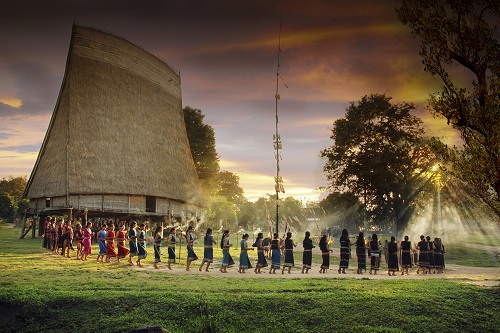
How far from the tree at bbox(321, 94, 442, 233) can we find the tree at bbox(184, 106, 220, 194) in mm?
25157

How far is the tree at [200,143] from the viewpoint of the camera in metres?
59.2

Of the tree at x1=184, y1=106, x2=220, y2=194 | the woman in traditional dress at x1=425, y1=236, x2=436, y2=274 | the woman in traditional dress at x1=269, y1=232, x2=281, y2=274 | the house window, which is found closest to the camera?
the woman in traditional dress at x1=269, y1=232, x2=281, y2=274

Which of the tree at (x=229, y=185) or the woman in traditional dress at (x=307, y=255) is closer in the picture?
the woman in traditional dress at (x=307, y=255)

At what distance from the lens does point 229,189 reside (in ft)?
307

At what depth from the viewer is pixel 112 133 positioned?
38.5 meters

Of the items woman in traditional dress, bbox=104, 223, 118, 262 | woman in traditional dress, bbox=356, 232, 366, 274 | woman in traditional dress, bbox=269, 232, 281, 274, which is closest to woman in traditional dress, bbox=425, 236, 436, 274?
woman in traditional dress, bbox=356, 232, 366, 274

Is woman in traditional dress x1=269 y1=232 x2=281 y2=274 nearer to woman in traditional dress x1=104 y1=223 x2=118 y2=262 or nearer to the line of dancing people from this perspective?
the line of dancing people

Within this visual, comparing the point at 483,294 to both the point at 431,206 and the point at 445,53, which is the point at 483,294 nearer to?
the point at 445,53

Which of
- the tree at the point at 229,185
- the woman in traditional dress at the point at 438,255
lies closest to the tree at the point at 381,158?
the woman in traditional dress at the point at 438,255

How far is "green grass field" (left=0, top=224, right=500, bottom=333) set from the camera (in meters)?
9.55

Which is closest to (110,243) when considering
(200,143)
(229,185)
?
(200,143)

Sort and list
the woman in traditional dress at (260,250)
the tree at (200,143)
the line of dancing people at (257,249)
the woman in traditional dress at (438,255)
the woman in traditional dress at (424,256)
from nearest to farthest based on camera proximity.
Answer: the line of dancing people at (257,249) → the woman in traditional dress at (260,250) → the woman in traditional dress at (424,256) → the woman in traditional dress at (438,255) → the tree at (200,143)

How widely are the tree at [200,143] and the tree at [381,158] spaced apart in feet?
82.5

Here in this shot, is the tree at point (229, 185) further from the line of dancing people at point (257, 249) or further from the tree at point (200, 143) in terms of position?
the line of dancing people at point (257, 249)
